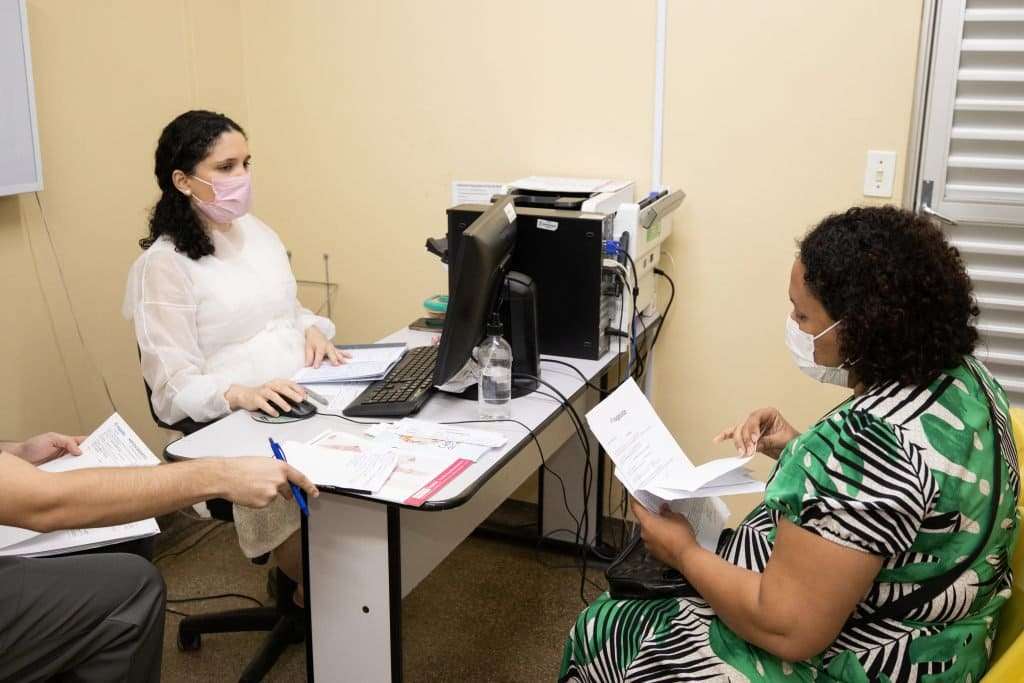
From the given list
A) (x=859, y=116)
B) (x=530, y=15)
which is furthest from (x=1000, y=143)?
(x=530, y=15)

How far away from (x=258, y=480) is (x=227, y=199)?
3.28 ft

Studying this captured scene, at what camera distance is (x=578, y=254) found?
2285mm

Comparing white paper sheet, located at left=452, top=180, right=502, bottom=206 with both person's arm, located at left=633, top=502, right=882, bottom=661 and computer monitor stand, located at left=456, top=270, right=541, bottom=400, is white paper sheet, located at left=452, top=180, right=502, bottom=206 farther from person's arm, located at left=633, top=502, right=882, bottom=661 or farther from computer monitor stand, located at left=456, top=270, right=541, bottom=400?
person's arm, located at left=633, top=502, right=882, bottom=661

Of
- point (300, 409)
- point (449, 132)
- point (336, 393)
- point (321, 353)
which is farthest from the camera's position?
point (449, 132)

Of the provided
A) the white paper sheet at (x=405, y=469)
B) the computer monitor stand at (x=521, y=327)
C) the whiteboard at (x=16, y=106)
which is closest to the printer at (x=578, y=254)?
the computer monitor stand at (x=521, y=327)

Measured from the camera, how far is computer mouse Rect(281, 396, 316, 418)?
1953mm

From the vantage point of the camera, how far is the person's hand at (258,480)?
155 centimetres

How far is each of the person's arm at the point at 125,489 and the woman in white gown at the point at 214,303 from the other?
0.45 metres

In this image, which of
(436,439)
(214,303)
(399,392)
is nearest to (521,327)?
(399,392)

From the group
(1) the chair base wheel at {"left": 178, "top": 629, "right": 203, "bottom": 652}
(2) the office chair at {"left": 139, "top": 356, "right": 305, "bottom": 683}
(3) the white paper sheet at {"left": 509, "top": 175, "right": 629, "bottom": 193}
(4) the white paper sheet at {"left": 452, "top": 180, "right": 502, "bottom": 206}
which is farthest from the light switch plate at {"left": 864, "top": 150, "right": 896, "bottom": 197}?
(1) the chair base wheel at {"left": 178, "top": 629, "right": 203, "bottom": 652}

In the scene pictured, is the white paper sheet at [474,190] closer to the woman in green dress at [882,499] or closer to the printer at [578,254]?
the printer at [578,254]

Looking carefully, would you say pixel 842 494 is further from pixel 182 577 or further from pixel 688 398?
pixel 182 577

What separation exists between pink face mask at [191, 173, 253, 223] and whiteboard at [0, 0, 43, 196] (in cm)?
45

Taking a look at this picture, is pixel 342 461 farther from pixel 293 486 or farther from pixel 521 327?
pixel 521 327
